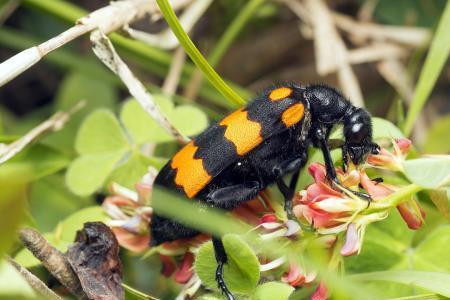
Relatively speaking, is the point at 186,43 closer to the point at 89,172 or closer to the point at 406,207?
the point at 89,172

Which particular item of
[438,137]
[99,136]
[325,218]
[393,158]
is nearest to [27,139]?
[99,136]

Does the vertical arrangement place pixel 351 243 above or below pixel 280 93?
below

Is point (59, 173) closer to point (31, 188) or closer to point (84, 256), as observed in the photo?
point (31, 188)

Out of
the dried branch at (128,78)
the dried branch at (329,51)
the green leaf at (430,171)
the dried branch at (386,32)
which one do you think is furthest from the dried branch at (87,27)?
the green leaf at (430,171)

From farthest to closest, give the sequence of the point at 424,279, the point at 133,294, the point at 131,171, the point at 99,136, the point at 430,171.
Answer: the point at 99,136
the point at 131,171
the point at 133,294
the point at 424,279
the point at 430,171

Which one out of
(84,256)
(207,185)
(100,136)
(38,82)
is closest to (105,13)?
(100,136)

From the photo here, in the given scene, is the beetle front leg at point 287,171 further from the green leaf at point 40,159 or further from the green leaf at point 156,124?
the green leaf at point 40,159

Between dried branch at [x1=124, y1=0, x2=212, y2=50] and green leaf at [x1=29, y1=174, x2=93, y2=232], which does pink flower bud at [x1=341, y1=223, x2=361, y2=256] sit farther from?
green leaf at [x1=29, y1=174, x2=93, y2=232]
